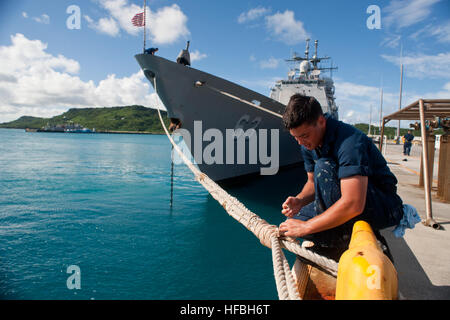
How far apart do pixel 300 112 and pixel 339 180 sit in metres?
0.49

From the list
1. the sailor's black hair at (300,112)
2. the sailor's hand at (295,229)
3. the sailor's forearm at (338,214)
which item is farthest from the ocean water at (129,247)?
the sailor's black hair at (300,112)

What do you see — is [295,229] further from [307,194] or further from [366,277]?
[366,277]

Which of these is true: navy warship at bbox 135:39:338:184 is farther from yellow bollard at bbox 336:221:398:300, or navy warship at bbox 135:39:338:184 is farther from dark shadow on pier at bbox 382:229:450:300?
yellow bollard at bbox 336:221:398:300

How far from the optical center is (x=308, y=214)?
5.72 ft

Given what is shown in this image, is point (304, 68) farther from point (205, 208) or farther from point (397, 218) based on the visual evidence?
point (397, 218)

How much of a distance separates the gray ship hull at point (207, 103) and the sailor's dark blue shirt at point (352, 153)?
501 centimetres

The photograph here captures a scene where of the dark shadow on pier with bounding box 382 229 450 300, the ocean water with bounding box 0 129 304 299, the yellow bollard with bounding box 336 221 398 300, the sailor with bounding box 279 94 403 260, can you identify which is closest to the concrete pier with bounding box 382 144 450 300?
the dark shadow on pier with bounding box 382 229 450 300

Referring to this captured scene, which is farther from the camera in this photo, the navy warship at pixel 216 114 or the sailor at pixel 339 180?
the navy warship at pixel 216 114

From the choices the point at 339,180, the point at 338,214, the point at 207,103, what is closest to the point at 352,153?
the point at 339,180

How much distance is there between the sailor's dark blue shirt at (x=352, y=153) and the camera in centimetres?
124

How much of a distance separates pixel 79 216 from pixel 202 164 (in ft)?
14.2

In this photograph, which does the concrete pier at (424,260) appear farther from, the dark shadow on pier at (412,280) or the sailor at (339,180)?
the sailor at (339,180)

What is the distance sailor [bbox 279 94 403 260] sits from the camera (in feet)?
4.10
